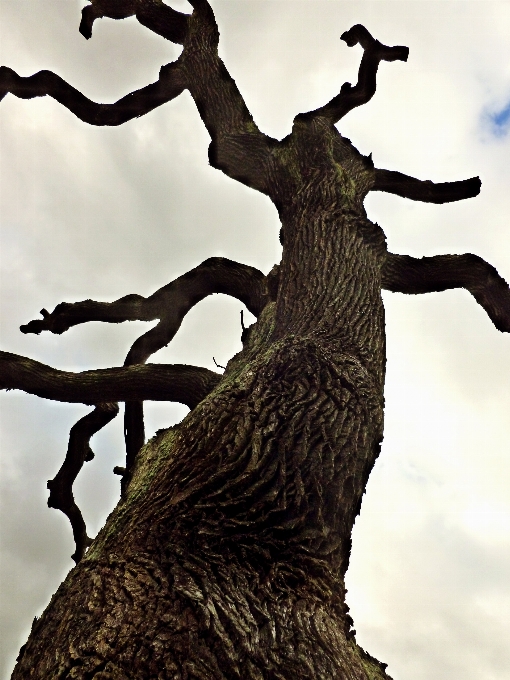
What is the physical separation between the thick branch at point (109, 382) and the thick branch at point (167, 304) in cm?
129

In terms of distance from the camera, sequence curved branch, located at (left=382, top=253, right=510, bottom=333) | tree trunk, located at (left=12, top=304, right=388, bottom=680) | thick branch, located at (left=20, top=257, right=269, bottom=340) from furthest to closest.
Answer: thick branch, located at (left=20, top=257, right=269, bottom=340), curved branch, located at (left=382, top=253, right=510, bottom=333), tree trunk, located at (left=12, top=304, right=388, bottom=680)

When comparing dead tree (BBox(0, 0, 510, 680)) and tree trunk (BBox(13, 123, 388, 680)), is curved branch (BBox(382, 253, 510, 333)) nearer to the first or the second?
dead tree (BBox(0, 0, 510, 680))

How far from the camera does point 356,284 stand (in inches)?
124

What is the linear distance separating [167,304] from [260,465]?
2990 millimetres

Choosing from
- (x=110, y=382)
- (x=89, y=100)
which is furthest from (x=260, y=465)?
(x=89, y=100)

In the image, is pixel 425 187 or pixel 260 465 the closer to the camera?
pixel 260 465

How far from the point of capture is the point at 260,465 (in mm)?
1947

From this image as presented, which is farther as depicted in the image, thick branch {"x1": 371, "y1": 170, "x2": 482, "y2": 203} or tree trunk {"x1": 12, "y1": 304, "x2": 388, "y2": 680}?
thick branch {"x1": 371, "y1": 170, "x2": 482, "y2": 203}

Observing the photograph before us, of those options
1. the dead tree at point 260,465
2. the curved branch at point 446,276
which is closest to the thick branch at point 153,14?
the dead tree at point 260,465

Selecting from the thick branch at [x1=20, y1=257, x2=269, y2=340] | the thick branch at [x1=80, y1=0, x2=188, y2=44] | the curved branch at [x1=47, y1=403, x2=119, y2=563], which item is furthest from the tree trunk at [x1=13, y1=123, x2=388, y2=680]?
the thick branch at [x1=80, y1=0, x2=188, y2=44]

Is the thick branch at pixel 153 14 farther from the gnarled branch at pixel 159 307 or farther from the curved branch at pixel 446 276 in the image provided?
the curved branch at pixel 446 276

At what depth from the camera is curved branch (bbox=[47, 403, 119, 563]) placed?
4.57m

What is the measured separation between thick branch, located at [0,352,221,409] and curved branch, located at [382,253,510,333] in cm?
174

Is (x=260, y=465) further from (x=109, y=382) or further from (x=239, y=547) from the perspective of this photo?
(x=109, y=382)
